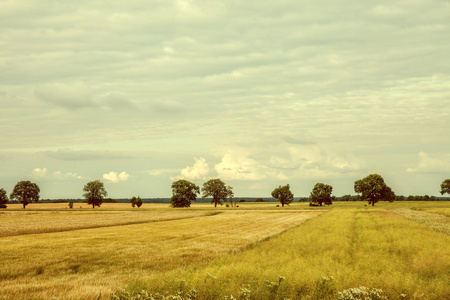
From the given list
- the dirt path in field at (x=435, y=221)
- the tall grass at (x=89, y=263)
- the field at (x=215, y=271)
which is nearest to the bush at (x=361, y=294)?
the field at (x=215, y=271)

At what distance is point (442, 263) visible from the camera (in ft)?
55.3

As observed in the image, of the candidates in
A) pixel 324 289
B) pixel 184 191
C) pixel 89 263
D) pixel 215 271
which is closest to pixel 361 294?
pixel 324 289

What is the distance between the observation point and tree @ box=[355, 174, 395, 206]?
493 feet

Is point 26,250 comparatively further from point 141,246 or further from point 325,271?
point 325,271

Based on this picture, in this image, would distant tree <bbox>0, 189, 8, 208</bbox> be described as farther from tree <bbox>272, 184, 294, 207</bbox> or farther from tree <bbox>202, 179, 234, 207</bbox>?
tree <bbox>272, 184, 294, 207</bbox>

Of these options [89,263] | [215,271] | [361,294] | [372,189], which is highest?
[372,189]

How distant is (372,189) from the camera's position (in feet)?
496

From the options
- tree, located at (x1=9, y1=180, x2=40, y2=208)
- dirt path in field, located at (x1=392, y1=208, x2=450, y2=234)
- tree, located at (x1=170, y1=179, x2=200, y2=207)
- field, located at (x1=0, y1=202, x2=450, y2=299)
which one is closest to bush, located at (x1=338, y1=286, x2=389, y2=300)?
field, located at (x1=0, y1=202, x2=450, y2=299)

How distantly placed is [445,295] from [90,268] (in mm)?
15179

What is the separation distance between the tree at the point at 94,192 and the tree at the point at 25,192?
2423 cm

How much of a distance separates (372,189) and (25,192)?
14998 cm

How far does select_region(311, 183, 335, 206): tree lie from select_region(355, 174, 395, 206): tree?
26.2 m

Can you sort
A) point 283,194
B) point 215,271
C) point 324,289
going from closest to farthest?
1. point 324,289
2. point 215,271
3. point 283,194

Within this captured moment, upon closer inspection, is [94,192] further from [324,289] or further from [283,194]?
[324,289]
